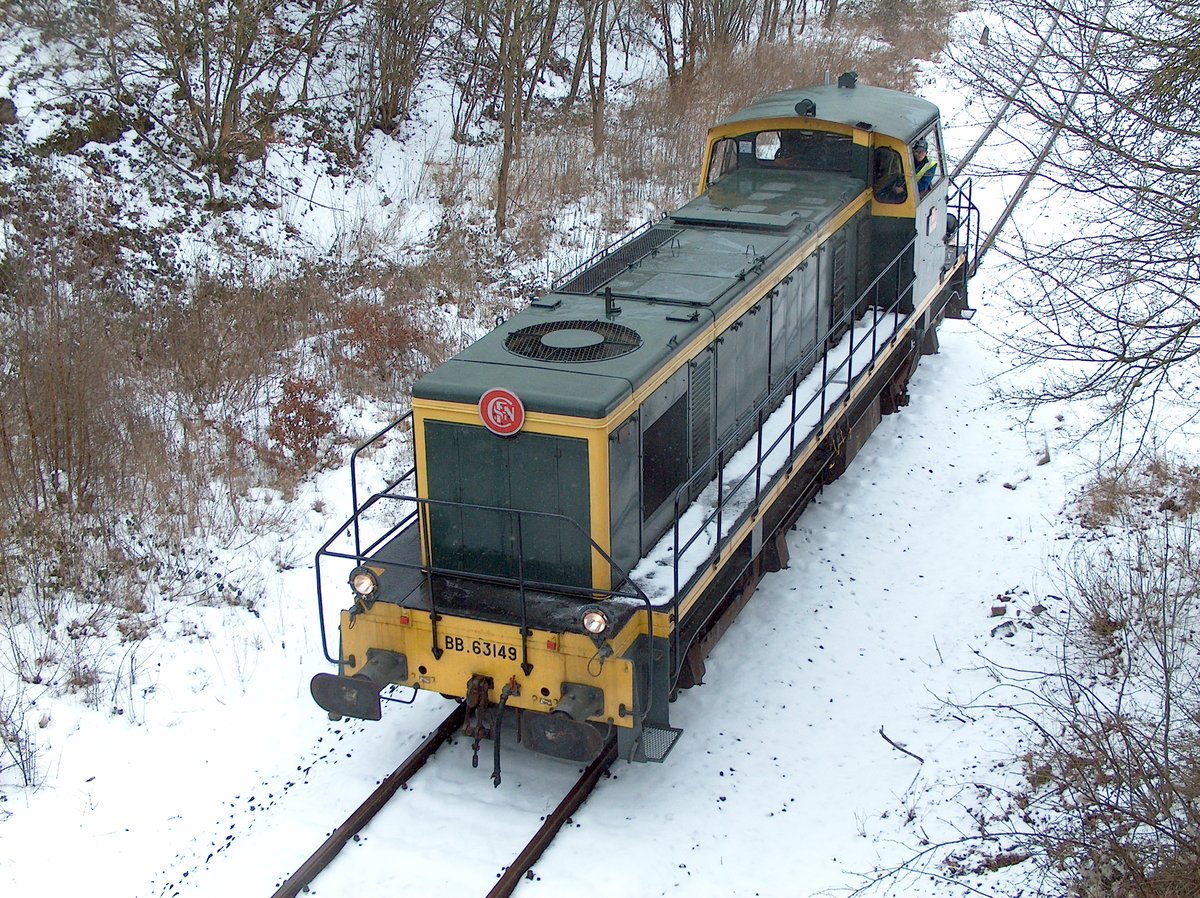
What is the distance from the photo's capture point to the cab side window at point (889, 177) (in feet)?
34.7

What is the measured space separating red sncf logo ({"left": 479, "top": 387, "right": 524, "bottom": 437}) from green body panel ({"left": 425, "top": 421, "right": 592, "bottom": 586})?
0.12m

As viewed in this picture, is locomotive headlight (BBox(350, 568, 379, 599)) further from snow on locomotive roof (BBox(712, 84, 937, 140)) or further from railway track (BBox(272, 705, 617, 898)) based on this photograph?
snow on locomotive roof (BBox(712, 84, 937, 140))

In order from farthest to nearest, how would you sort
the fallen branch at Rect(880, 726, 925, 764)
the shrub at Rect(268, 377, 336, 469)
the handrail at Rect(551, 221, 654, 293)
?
1. the shrub at Rect(268, 377, 336, 469)
2. the handrail at Rect(551, 221, 654, 293)
3. the fallen branch at Rect(880, 726, 925, 764)

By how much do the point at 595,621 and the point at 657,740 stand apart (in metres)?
1.07

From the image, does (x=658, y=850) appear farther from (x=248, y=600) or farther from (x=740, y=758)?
(x=248, y=600)

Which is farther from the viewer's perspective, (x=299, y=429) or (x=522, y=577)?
Answer: (x=299, y=429)

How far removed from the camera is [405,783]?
6852 millimetres

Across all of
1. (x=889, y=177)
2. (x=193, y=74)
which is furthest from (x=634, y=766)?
(x=193, y=74)

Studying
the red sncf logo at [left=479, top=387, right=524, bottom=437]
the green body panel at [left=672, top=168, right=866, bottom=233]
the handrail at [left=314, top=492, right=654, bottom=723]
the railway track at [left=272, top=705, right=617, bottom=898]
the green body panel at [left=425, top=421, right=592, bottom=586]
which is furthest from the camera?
the green body panel at [left=672, top=168, right=866, bottom=233]

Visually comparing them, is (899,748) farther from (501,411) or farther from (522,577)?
(501,411)

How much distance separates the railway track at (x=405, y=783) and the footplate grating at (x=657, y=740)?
16.2 inches

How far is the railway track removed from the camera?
238 inches

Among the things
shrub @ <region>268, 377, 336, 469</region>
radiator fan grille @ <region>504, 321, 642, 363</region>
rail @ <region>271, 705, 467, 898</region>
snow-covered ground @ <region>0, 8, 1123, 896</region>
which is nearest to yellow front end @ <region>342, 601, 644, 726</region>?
rail @ <region>271, 705, 467, 898</region>

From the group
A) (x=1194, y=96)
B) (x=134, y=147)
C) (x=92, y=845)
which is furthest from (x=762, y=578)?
(x=134, y=147)
